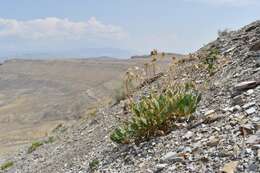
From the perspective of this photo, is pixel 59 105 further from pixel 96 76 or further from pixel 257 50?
pixel 257 50

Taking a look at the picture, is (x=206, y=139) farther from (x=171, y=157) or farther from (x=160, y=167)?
(x=160, y=167)

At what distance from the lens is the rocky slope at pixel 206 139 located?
21.0ft

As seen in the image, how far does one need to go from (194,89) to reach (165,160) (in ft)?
9.92

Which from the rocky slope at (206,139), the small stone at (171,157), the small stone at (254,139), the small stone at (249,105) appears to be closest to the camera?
the small stone at (254,139)

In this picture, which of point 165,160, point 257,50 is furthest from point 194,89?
point 165,160

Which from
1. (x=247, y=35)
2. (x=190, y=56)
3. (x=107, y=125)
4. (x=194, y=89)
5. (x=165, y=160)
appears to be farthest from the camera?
(x=190, y=56)

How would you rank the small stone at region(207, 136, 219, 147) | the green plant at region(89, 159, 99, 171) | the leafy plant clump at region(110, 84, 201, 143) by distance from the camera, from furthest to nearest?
1. the green plant at region(89, 159, 99, 171)
2. the leafy plant clump at region(110, 84, 201, 143)
3. the small stone at region(207, 136, 219, 147)

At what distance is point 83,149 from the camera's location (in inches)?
450

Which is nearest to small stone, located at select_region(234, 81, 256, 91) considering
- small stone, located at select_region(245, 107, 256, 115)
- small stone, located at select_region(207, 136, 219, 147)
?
small stone, located at select_region(245, 107, 256, 115)

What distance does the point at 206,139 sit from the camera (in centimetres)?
715

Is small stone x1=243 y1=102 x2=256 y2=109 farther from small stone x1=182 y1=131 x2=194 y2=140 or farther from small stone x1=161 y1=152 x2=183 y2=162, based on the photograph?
small stone x1=161 y1=152 x2=183 y2=162

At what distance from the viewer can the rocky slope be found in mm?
6406

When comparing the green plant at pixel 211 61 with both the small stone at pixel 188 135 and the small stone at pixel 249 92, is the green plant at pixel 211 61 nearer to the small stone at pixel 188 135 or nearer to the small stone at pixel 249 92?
the small stone at pixel 249 92

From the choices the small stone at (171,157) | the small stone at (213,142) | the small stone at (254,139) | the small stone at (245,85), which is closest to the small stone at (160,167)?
the small stone at (171,157)
